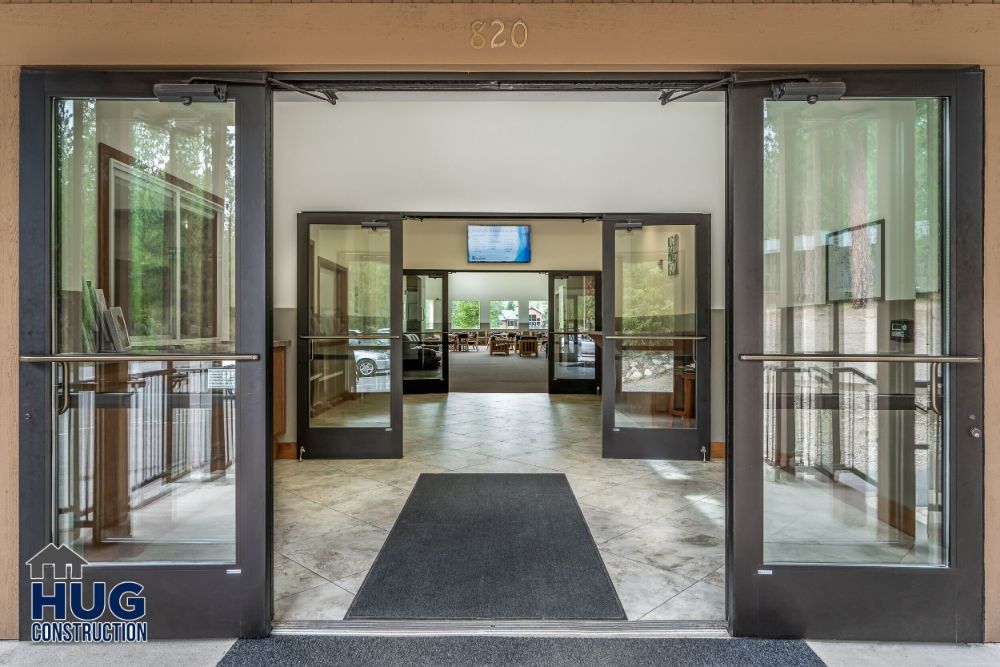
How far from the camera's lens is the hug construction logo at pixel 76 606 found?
179 centimetres

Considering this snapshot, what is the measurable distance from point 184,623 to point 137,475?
1.99 feet

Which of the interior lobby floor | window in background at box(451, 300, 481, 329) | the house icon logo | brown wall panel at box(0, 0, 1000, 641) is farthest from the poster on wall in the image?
window in background at box(451, 300, 481, 329)

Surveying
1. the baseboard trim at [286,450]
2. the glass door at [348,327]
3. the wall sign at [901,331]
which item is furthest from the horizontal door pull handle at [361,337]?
the wall sign at [901,331]

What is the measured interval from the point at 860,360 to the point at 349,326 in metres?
3.70

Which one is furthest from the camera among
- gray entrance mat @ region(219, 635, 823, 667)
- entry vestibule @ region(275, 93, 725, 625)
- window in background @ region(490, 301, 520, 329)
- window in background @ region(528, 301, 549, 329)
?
window in background @ region(490, 301, 520, 329)

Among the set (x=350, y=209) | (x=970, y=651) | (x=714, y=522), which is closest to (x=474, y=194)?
(x=350, y=209)

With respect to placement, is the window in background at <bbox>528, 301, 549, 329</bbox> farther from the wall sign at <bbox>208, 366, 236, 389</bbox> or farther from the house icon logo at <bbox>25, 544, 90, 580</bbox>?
the house icon logo at <bbox>25, 544, 90, 580</bbox>

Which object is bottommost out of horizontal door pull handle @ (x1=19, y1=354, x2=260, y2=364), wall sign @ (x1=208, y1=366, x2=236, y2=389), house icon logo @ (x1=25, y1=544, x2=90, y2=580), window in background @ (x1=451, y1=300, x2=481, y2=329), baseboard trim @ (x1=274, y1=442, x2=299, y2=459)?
baseboard trim @ (x1=274, y1=442, x2=299, y2=459)

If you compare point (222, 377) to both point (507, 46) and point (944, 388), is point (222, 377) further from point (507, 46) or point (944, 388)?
point (944, 388)

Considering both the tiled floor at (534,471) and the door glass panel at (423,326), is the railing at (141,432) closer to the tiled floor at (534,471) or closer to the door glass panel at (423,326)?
the tiled floor at (534,471)

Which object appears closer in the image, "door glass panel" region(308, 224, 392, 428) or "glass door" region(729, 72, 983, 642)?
"glass door" region(729, 72, 983, 642)

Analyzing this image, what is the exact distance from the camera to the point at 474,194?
437cm

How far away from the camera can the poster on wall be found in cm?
189

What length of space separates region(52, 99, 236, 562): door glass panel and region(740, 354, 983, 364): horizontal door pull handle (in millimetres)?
2059
